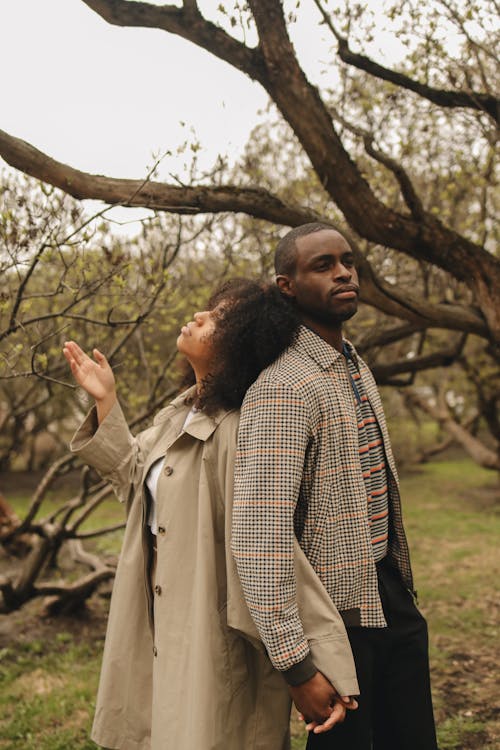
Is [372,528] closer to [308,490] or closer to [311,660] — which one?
[308,490]

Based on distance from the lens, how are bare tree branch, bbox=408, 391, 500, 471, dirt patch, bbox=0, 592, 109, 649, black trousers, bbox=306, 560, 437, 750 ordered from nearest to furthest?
black trousers, bbox=306, 560, 437, 750 → dirt patch, bbox=0, 592, 109, 649 → bare tree branch, bbox=408, 391, 500, 471

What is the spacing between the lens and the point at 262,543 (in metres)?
2.01

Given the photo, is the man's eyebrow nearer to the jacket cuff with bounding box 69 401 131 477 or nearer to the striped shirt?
the striped shirt

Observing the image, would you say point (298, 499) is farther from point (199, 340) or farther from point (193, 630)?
point (199, 340)

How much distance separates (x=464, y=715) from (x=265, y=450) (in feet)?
10.4

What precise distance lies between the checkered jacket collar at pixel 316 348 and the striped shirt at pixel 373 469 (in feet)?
0.50

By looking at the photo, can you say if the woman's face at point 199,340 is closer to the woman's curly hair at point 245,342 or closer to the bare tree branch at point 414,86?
the woman's curly hair at point 245,342

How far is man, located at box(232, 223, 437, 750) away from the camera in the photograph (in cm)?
200

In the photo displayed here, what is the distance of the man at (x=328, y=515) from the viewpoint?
78.6 inches

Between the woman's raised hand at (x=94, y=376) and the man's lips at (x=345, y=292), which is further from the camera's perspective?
the woman's raised hand at (x=94, y=376)

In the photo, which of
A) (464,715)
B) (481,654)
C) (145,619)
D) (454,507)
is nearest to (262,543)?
(145,619)

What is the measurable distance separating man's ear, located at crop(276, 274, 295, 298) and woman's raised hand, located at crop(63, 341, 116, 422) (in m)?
0.76

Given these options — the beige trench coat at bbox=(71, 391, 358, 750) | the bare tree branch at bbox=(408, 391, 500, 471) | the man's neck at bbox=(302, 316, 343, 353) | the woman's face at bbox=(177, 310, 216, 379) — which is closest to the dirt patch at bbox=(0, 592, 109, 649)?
the beige trench coat at bbox=(71, 391, 358, 750)

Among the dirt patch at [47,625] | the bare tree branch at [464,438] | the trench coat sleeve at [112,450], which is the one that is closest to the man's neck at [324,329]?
the trench coat sleeve at [112,450]
